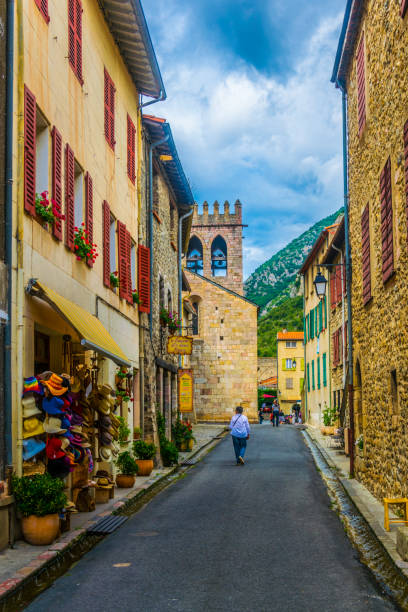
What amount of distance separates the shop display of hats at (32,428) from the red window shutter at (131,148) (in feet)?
30.7

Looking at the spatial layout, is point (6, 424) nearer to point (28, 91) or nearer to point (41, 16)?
point (28, 91)

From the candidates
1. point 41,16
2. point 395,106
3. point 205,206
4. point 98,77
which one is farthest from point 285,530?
point 205,206

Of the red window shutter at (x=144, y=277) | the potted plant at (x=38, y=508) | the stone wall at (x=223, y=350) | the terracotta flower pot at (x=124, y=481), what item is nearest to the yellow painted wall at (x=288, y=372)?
the stone wall at (x=223, y=350)

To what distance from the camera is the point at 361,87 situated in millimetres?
13594

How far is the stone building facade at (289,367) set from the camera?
77.9m

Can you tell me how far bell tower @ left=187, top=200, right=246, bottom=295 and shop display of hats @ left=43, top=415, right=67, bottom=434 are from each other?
173 feet

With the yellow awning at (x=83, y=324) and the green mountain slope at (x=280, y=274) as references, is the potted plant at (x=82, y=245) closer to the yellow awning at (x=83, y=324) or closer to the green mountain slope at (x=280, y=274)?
the yellow awning at (x=83, y=324)

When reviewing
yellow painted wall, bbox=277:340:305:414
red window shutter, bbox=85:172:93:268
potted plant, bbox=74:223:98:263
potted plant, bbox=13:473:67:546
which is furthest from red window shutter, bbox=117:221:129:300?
yellow painted wall, bbox=277:340:305:414

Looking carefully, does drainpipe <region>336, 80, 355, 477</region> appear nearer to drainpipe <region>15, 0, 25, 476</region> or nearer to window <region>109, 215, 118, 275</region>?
window <region>109, 215, 118, 275</region>

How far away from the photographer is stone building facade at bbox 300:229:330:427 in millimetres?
34062

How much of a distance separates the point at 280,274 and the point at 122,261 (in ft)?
452

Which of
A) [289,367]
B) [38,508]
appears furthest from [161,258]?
[289,367]

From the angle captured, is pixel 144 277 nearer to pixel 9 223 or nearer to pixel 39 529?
pixel 9 223

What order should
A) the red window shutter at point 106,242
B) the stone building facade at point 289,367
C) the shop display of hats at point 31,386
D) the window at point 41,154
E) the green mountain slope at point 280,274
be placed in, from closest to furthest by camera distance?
the shop display of hats at point 31,386 < the window at point 41,154 < the red window shutter at point 106,242 < the stone building facade at point 289,367 < the green mountain slope at point 280,274
